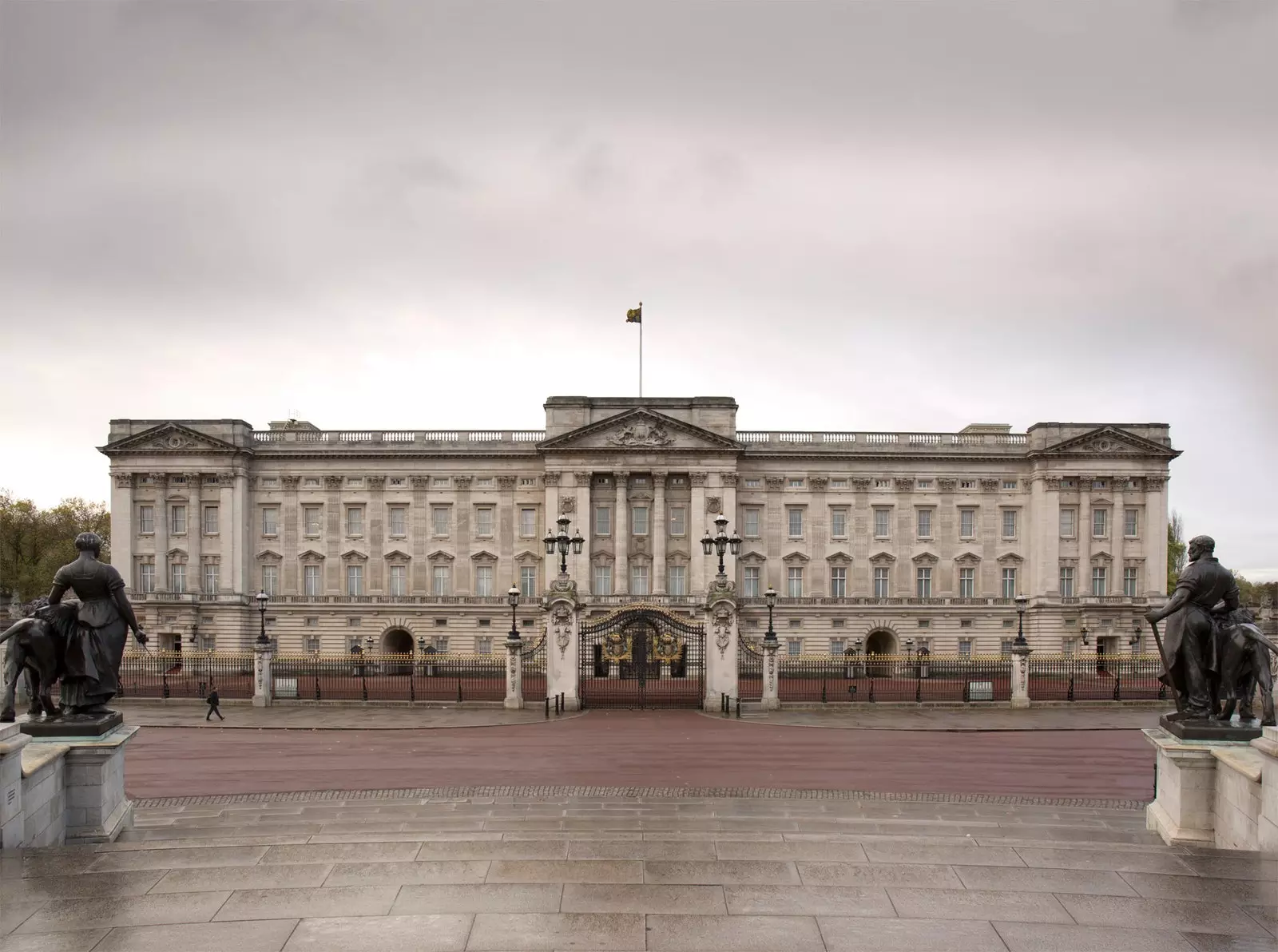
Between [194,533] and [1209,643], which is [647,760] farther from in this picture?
[194,533]

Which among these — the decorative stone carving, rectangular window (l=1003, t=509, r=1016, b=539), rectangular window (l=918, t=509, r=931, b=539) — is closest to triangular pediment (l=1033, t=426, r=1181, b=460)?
rectangular window (l=1003, t=509, r=1016, b=539)

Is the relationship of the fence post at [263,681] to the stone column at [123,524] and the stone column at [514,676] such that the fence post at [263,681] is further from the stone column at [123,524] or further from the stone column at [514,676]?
the stone column at [123,524]

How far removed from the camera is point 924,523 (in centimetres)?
6100

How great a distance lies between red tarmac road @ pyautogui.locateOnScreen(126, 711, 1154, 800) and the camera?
17.9 m

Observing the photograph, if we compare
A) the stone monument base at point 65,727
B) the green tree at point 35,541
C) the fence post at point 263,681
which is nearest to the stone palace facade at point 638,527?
the green tree at point 35,541

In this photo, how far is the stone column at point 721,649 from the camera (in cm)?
3241

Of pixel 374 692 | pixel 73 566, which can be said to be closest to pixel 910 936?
pixel 73 566

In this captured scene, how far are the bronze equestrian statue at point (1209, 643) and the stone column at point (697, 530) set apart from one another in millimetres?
46920

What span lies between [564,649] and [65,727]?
2153 centimetres

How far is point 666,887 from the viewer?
31.5 feet

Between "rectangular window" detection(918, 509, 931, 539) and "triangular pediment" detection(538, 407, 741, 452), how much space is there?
1319 centimetres

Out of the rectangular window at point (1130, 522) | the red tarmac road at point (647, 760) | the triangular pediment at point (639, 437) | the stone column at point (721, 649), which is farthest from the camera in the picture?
the rectangular window at point (1130, 522)


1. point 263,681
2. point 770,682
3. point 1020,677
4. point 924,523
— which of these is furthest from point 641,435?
point 263,681

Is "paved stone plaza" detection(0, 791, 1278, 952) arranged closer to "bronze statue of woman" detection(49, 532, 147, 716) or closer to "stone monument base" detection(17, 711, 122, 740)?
"stone monument base" detection(17, 711, 122, 740)
